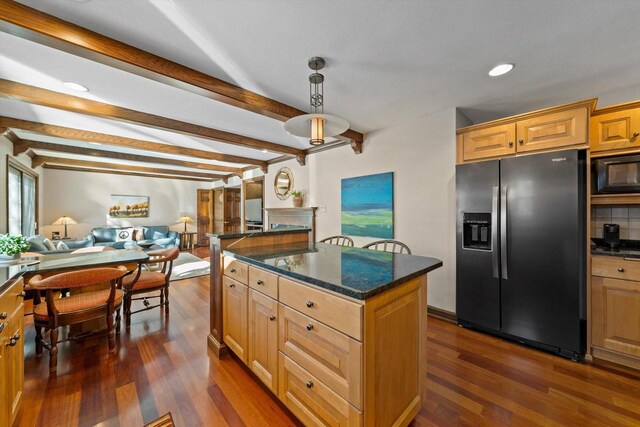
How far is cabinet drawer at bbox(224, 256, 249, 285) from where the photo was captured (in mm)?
1864

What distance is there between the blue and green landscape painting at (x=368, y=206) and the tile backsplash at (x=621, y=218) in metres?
2.05

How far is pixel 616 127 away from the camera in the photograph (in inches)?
85.1

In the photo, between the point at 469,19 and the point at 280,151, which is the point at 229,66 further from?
the point at 280,151

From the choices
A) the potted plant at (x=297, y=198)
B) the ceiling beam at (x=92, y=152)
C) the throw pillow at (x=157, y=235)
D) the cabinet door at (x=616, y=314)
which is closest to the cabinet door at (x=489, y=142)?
the cabinet door at (x=616, y=314)

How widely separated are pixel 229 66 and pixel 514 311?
136 inches

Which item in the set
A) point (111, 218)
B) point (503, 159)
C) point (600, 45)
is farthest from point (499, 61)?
point (111, 218)

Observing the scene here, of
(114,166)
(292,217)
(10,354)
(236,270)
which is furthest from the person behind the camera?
(114,166)

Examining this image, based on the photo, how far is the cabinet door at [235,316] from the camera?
6.14 ft

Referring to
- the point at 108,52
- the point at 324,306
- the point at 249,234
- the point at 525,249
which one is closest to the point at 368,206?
the point at 525,249

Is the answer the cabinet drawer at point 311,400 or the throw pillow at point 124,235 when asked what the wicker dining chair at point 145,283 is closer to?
the cabinet drawer at point 311,400

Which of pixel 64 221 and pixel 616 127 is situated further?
pixel 64 221

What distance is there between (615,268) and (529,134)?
1.32m

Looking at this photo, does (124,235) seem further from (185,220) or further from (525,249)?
(525,249)

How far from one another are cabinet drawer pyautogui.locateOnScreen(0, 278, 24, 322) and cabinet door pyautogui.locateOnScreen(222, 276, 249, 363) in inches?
45.9
